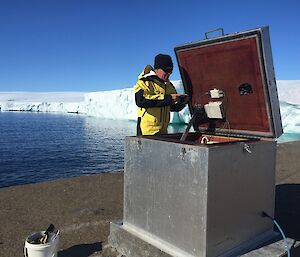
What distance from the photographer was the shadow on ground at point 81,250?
318 centimetres

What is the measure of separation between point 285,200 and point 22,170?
1238 cm

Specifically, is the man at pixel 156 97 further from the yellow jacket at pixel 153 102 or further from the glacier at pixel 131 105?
the glacier at pixel 131 105

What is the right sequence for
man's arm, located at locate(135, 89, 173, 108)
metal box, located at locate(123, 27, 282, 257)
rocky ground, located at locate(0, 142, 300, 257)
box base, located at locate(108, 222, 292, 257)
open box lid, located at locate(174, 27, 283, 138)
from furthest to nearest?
rocky ground, located at locate(0, 142, 300, 257) < man's arm, located at locate(135, 89, 173, 108) < open box lid, located at locate(174, 27, 283, 138) < box base, located at locate(108, 222, 292, 257) < metal box, located at locate(123, 27, 282, 257)

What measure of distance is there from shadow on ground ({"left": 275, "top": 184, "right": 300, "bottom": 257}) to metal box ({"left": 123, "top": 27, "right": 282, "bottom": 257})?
0.66 meters

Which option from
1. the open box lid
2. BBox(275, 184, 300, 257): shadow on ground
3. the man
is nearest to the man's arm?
the man

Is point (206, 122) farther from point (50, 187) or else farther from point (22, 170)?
point (22, 170)

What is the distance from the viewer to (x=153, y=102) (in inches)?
122

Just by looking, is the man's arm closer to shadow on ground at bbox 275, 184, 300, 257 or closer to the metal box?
the metal box

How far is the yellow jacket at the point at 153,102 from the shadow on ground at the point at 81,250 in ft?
4.28

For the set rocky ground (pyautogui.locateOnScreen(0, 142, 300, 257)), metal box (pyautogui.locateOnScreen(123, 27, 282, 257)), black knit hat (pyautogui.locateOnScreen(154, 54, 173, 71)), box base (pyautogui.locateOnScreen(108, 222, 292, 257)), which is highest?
black knit hat (pyautogui.locateOnScreen(154, 54, 173, 71))

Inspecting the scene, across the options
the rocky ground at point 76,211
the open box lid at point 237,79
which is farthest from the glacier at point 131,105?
the open box lid at point 237,79

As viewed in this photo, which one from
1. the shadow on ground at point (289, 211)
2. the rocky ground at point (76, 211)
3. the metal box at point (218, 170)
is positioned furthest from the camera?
the shadow on ground at point (289, 211)

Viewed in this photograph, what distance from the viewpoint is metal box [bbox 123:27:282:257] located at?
2.44m

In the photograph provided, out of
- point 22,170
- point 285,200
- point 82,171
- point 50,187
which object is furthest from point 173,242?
point 22,170
